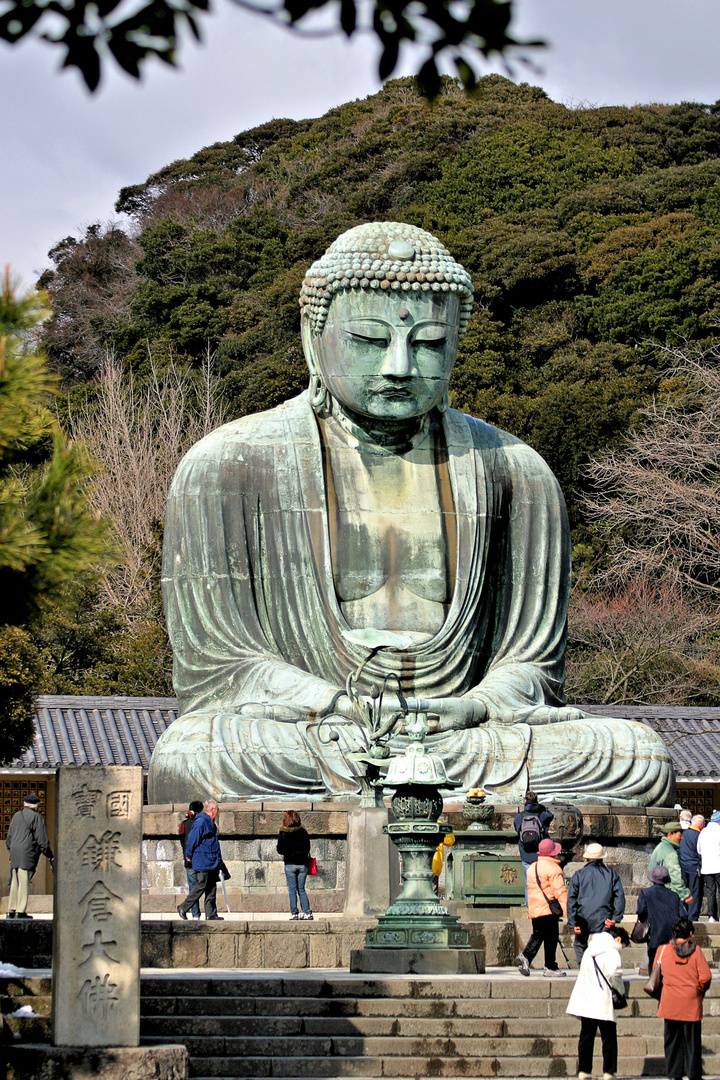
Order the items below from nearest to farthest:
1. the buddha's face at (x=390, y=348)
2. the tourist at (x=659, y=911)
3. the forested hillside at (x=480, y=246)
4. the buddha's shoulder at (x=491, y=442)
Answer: the tourist at (x=659, y=911), the buddha's face at (x=390, y=348), the buddha's shoulder at (x=491, y=442), the forested hillside at (x=480, y=246)

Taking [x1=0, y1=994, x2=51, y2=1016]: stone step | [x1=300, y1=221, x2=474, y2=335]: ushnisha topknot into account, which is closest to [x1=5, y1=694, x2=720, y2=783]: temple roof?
[x1=300, y1=221, x2=474, y2=335]: ushnisha topknot

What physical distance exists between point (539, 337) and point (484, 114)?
12980 mm

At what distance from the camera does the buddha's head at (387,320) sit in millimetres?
14227

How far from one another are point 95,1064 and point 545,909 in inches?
130

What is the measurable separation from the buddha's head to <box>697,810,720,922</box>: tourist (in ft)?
13.1

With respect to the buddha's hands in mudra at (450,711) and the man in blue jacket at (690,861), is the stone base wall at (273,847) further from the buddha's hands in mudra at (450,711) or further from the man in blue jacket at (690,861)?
the buddha's hands in mudra at (450,711)

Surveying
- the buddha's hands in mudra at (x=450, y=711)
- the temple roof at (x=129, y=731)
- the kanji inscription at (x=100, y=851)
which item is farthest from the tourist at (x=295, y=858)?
the temple roof at (x=129, y=731)

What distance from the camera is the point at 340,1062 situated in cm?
831

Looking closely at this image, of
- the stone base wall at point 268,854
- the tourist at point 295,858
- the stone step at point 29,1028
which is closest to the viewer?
the stone step at point 29,1028

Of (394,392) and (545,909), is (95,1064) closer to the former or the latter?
(545,909)

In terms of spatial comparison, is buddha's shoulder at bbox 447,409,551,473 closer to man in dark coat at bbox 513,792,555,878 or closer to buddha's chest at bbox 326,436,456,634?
buddha's chest at bbox 326,436,456,634

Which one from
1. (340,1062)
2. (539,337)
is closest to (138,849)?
(340,1062)

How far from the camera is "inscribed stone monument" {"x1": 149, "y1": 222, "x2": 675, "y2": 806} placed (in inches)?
531

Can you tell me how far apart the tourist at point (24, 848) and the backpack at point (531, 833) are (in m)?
3.76
